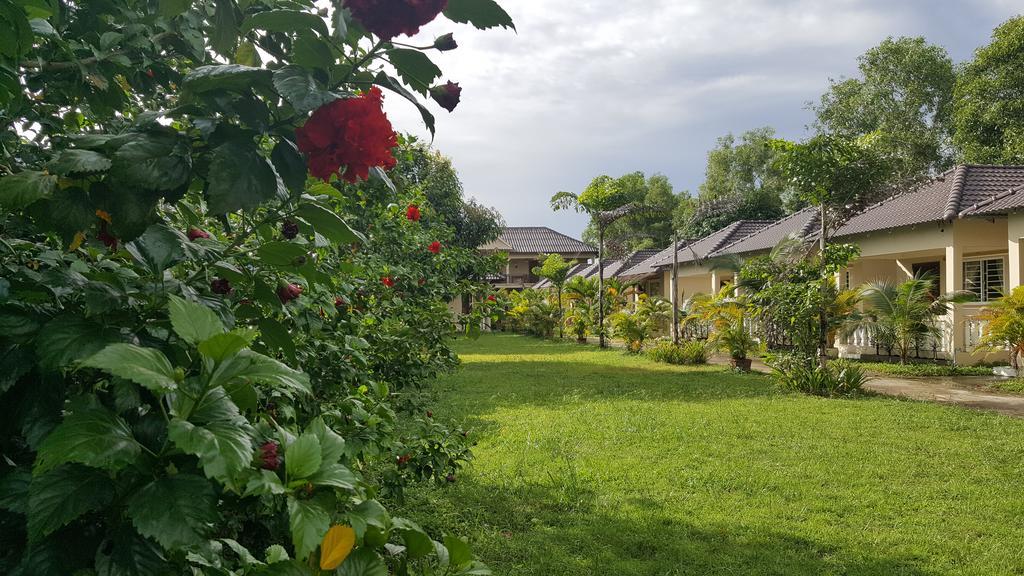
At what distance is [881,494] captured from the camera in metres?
5.30

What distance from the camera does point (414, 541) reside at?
1.25m

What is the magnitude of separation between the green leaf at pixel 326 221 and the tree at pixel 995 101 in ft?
91.2

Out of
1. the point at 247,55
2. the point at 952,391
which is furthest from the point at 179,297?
the point at 952,391

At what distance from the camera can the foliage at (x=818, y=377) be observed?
33.9ft

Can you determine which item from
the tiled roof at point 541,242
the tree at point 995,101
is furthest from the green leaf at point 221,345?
the tiled roof at point 541,242

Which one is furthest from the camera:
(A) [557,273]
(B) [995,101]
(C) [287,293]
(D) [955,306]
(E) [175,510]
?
(A) [557,273]

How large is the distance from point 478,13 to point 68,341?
839 millimetres

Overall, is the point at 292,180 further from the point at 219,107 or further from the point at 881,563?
the point at 881,563

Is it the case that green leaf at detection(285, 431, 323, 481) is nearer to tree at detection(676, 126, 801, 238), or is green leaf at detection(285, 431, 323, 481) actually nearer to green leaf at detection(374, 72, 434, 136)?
green leaf at detection(374, 72, 434, 136)

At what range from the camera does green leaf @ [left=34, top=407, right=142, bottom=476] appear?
798 mm

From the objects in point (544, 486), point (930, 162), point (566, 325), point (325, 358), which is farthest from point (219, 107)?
point (930, 162)

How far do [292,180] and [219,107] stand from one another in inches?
6.6

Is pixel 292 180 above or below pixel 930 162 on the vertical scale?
below

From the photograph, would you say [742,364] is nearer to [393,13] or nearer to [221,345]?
[393,13]
